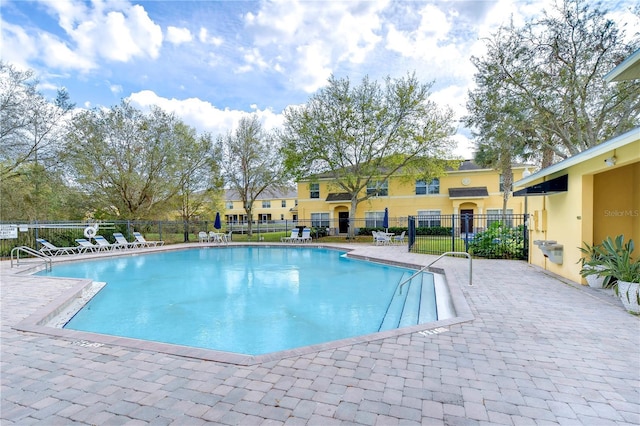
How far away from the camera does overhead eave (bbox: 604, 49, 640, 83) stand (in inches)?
204

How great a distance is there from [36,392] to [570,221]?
9.58 m

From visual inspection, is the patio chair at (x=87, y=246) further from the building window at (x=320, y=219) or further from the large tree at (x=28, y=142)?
the building window at (x=320, y=219)

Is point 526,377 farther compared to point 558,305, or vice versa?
point 558,305

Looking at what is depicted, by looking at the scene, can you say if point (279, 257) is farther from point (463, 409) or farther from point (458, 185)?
point (458, 185)

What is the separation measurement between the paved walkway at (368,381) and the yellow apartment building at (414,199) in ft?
59.7

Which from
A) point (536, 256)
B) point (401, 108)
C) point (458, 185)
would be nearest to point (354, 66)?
point (401, 108)

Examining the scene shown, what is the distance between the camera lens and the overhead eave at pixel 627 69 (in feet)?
17.0

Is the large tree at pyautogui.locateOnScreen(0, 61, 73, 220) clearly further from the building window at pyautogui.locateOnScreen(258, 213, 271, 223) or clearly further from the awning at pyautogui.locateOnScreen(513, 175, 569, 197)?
the building window at pyautogui.locateOnScreen(258, 213, 271, 223)

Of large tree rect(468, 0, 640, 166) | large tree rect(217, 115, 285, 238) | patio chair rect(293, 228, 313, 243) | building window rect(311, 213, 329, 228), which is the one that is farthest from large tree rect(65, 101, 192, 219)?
large tree rect(468, 0, 640, 166)

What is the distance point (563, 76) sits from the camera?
41.3 feet

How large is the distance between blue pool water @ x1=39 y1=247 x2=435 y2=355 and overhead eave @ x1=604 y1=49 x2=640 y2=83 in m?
6.12

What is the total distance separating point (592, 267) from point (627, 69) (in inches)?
151

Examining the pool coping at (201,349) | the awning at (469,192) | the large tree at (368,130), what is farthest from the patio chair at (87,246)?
the awning at (469,192)

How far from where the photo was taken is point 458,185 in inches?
955
